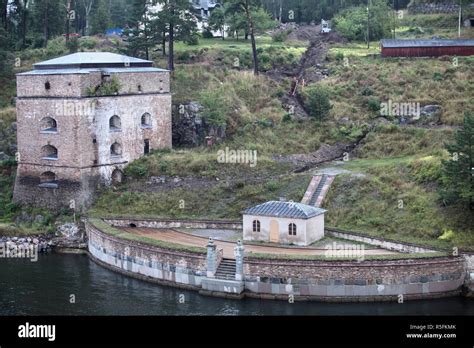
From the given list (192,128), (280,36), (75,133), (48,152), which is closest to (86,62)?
(75,133)

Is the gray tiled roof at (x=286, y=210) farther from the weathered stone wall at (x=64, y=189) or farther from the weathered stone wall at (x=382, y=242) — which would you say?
the weathered stone wall at (x=64, y=189)

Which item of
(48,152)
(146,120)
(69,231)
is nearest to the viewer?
(69,231)

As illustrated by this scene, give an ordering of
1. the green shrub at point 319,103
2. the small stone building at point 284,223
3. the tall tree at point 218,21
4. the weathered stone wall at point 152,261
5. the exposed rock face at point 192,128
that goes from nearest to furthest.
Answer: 1. the weathered stone wall at point 152,261
2. the small stone building at point 284,223
3. the exposed rock face at point 192,128
4. the green shrub at point 319,103
5. the tall tree at point 218,21

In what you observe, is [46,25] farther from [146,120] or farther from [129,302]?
[129,302]

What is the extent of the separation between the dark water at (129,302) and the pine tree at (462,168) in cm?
578

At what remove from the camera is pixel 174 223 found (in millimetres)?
46875

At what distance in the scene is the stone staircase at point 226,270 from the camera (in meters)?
38.7

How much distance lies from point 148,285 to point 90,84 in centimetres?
1653

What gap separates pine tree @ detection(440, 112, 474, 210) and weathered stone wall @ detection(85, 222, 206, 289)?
1318 cm

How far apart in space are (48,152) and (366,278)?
24828 mm

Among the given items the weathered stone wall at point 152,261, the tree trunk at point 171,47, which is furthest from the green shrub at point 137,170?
the tree trunk at point 171,47

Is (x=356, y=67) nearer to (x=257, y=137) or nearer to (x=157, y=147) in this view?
(x=257, y=137)

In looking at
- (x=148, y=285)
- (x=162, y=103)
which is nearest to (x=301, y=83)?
(x=162, y=103)

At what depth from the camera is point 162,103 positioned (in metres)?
55.6
